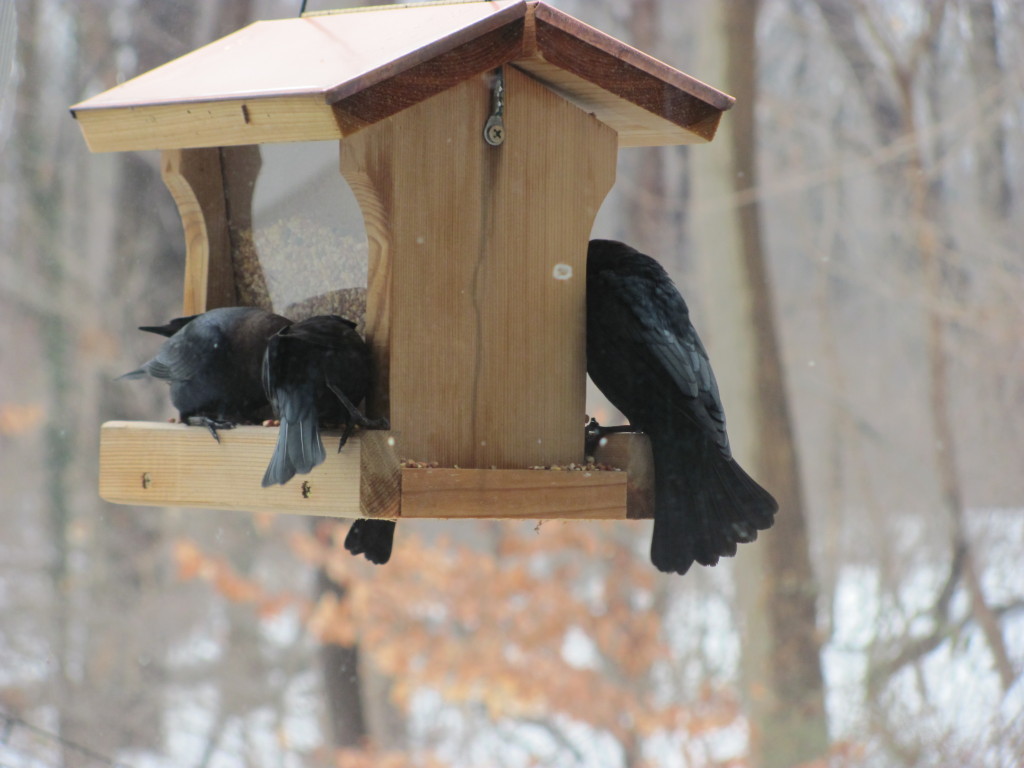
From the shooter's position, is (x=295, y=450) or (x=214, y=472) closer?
(x=295, y=450)

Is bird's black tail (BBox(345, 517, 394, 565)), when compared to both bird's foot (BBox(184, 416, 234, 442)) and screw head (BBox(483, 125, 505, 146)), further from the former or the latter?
screw head (BBox(483, 125, 505, 146))

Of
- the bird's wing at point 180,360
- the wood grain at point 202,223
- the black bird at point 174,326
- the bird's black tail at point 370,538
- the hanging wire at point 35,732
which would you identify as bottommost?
the hanging wire at point 35,732

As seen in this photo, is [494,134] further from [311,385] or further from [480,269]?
[311,385]

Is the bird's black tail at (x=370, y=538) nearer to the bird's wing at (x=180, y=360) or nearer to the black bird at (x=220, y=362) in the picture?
the black bird at (x=220, y=362)

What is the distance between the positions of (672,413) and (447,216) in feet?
2.25

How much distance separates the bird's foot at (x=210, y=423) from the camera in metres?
2.24

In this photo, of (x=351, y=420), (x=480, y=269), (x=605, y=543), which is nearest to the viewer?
(x=351, y=420)

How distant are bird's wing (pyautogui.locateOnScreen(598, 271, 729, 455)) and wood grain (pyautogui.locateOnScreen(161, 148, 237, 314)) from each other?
102 cm

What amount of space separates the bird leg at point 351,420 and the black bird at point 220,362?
16.6 inches

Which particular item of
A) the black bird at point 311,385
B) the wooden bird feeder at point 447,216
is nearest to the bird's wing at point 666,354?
the wooden bird feeder at point 447,216

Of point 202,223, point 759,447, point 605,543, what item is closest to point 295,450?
point 202,223

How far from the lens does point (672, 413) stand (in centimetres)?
242

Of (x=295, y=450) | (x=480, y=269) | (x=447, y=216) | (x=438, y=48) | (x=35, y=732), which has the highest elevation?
(x=438, y=48)

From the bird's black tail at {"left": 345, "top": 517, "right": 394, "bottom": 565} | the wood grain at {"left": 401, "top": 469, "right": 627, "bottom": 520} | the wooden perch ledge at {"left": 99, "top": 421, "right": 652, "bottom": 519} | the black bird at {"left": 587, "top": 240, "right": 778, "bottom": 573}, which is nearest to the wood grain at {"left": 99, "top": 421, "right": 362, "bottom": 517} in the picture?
the wooden perch ledge at {"left": 99, "top": 421, "right": 652, "bottom": 519}
